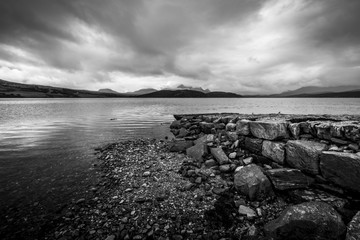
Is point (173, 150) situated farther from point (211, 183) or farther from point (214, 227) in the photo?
point (214, 227)

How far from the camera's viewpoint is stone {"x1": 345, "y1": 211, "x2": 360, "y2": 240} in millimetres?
3572

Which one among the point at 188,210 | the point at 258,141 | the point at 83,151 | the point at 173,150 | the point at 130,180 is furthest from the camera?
the point at 83,151

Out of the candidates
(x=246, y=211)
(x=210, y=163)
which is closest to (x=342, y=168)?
(x=246, y=211)

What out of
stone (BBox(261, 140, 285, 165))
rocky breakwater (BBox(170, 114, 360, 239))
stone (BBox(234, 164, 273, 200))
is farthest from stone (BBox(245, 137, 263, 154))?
stone (BBox(234, 164, 273, 200))

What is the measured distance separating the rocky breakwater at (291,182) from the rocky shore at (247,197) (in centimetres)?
2

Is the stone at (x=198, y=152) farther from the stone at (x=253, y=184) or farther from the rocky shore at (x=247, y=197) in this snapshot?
the stone at (x=253, y=184)

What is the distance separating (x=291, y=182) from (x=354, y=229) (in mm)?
1862

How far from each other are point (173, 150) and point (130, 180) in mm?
4026

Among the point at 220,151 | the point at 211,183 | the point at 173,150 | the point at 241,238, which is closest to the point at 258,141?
the point at 220,151

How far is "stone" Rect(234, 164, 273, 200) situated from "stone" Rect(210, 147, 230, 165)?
167 centimetres

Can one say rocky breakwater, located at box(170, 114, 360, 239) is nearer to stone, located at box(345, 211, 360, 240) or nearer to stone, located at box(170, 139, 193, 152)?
stone, located at box(345, 211, 360, 240)

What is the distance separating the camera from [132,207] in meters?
5.45

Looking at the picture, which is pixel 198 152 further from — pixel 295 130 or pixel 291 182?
pixel 295 130

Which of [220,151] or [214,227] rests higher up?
[220,151]
